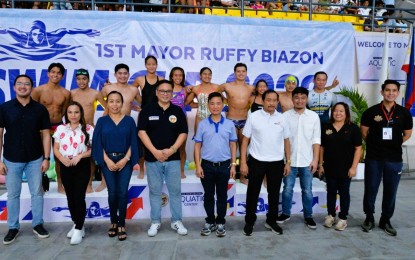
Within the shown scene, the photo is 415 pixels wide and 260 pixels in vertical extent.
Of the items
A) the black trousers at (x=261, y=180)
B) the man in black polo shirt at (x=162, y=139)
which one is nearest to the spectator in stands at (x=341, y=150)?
the black trousers at (x=261, y=180)

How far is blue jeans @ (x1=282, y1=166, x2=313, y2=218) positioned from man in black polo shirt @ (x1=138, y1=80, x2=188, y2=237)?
1.24 metres

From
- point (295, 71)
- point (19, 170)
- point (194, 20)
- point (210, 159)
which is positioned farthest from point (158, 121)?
point (295, 71)

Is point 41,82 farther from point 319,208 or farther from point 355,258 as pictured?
point 355,258

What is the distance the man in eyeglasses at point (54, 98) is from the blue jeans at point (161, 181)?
4.27ft

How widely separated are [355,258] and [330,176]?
912 millimetres

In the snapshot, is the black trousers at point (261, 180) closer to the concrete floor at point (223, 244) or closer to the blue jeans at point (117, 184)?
the concrete floor at point (223, 244)

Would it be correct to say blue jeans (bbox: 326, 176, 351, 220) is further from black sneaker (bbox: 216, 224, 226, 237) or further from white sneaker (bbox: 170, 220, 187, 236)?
white sneaker (bbox: 170, 220, 187, 236)

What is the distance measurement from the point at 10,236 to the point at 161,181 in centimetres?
162

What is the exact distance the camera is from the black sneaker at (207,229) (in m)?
3.72

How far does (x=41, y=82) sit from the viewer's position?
5812 millimetres

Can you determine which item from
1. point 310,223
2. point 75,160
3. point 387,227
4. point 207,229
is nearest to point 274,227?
point 310,223

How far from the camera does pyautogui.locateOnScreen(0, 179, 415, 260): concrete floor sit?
10.7 feet

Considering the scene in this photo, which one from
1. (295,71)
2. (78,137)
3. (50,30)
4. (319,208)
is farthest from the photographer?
(295,71)

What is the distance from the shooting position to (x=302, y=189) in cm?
402
